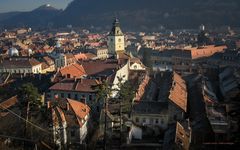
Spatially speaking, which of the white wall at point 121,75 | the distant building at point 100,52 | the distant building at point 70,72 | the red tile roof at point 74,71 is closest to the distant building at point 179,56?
the distant building at point 100,52

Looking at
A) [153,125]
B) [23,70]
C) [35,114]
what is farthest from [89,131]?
[23,70]

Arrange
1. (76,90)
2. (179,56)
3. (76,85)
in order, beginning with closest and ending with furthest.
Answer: (76,90) < (76,85) < (179,56)

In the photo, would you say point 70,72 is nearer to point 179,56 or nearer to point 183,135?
point 183,135

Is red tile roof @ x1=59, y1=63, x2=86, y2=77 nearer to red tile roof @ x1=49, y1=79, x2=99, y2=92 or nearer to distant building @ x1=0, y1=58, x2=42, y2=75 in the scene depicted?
red tile roof @ x1=49, y1=79, x2=99, y2=92

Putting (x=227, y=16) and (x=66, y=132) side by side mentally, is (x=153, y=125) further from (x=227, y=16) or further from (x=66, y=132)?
(x=227, y=16)

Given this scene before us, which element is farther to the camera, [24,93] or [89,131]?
[89,131]

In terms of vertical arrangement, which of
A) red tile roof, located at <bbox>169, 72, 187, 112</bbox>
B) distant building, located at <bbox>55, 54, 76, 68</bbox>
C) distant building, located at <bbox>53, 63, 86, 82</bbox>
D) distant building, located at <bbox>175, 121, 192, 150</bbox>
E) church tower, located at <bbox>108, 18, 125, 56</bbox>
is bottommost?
distant building, located at <bbox>175, 121, 192, 150</bbox>

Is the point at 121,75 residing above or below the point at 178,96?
above

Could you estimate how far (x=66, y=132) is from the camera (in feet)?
108

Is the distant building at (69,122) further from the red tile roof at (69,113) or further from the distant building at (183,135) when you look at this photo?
the distant building at (183,135)

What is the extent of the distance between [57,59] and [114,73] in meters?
26.2

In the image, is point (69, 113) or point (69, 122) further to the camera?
point (69, 113)

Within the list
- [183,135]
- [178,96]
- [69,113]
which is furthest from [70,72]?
[183,135]

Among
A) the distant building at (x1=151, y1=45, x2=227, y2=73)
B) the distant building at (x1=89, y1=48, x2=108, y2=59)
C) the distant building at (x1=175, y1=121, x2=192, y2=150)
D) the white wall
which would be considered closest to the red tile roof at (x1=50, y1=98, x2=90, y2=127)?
the distant building at (x1=175, y1=121, x2=192, y2=150)
